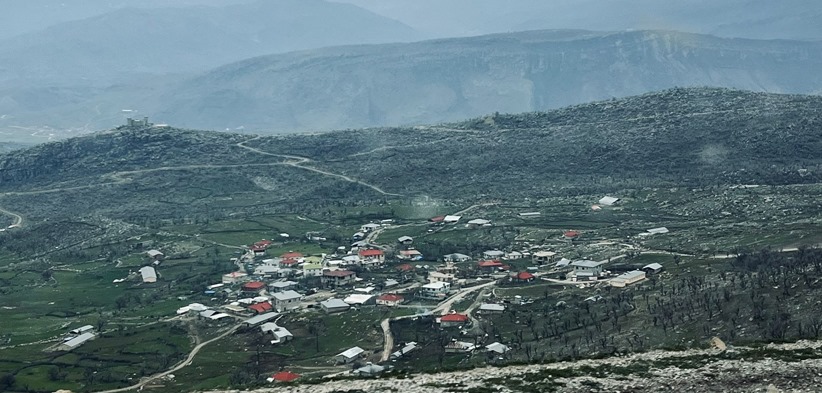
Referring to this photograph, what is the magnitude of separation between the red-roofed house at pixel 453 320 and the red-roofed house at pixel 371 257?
19117 mm

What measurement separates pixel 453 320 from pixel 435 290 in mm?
8979

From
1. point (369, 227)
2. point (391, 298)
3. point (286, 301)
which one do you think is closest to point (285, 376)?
point (391, 298)

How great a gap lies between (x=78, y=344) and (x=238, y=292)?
13652mm

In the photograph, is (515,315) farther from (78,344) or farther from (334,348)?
Answer: (78,344)

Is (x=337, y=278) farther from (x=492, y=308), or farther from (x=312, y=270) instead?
(x=492, y=308)

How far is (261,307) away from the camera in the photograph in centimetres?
6362

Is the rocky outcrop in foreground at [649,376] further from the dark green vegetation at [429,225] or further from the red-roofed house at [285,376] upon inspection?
the red-roofed house at [285,376]

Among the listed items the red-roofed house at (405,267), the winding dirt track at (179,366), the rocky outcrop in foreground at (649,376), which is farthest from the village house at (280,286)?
the rocky outcrop in foreground at (649,376)

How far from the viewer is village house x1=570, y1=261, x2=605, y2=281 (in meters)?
65.9

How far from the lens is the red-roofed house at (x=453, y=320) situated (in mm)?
56750

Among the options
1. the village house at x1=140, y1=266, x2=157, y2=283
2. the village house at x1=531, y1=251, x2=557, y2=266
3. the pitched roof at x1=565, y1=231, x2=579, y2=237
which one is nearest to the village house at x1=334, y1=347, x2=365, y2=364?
the village house at x1=531, y1=251, x2=557, y2=266

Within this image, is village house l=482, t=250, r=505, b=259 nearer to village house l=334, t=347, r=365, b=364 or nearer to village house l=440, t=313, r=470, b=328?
village house l=440, t=313, r=470, b=328

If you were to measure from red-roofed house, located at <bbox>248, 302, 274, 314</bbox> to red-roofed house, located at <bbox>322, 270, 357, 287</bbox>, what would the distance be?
7.22m

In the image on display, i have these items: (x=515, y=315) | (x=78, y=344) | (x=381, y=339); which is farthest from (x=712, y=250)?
(x=78, y=344)
